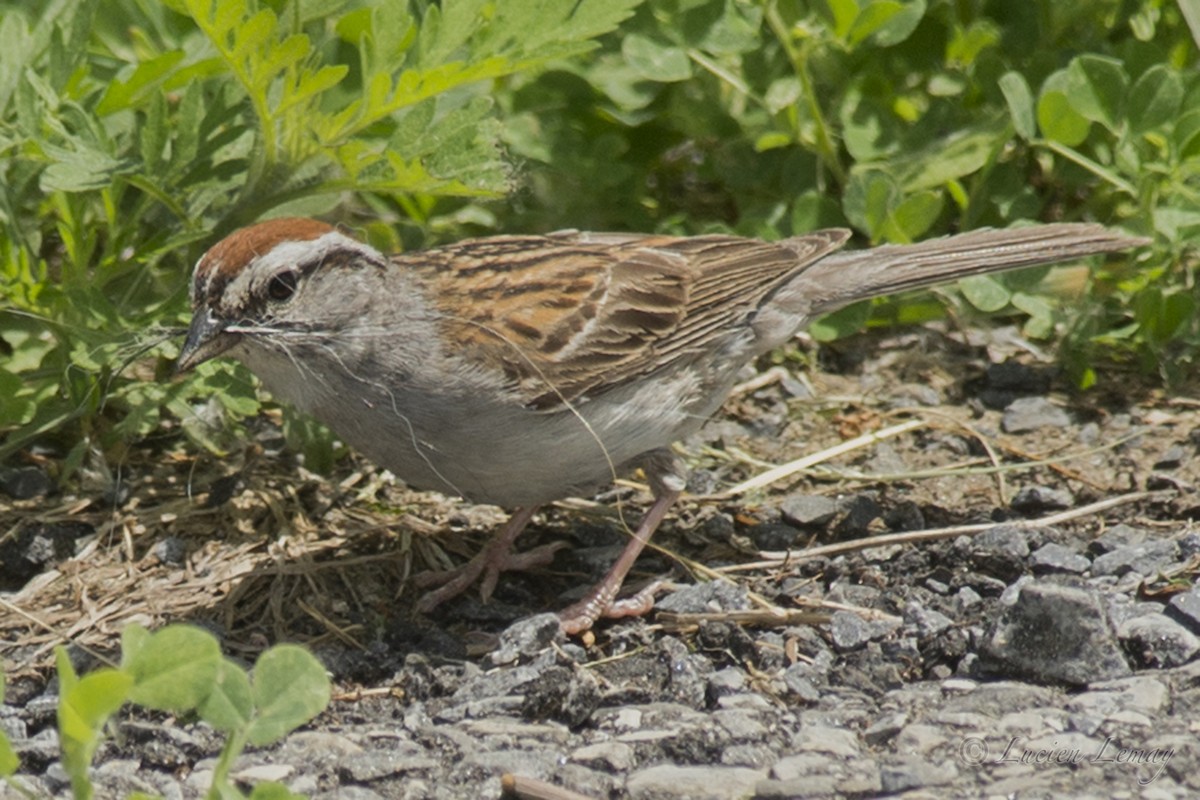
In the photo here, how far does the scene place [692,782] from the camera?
369cm

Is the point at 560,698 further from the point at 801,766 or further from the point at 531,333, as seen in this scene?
the point at 531,333

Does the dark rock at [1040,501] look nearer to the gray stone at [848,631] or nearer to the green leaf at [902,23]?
the gray stone at [848,631]

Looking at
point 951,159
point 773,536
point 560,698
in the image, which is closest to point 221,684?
point 560,698

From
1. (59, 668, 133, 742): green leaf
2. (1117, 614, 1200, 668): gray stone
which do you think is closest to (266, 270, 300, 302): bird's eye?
(59, 668, 133, 742): green leaf

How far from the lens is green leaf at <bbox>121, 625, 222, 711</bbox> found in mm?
3105

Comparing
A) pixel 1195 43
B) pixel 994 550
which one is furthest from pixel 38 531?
pixel 1195 43

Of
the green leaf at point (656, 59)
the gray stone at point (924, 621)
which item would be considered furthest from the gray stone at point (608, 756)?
the green leaf at point (656, 59)

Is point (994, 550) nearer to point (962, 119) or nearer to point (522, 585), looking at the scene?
point (522, 585)

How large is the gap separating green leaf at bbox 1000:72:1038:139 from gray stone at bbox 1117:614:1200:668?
2109mm

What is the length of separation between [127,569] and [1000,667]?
2500mm

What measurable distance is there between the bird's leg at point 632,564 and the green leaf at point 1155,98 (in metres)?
1.99

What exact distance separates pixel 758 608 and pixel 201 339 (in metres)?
1.65

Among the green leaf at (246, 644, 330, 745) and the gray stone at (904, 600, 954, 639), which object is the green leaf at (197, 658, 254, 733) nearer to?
the green leaf at (246, 644, 330, 745)

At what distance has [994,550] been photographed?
4.80 metres
